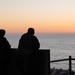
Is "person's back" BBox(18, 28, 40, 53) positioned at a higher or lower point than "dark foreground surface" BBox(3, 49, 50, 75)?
higher

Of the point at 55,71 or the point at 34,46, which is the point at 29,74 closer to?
the point at 34,46

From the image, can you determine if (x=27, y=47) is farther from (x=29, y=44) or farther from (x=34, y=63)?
(x=34, y=63)

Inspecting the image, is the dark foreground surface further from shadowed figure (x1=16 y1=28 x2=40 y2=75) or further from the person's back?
the person's back

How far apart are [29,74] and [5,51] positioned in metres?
1.09

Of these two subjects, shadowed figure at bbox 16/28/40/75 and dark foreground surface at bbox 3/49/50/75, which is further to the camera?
dark foreground surface at bbox 3/49/50/75

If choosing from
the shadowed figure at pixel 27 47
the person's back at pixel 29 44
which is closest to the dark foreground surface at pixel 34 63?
the shadowed figure at pixel 27 47

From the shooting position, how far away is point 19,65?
10977mm

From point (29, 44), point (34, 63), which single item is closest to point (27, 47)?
point (29, 44)

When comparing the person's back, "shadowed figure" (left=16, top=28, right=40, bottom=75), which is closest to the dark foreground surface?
"shadowed figure" (left=16, top=28, right=40, bottom=75)

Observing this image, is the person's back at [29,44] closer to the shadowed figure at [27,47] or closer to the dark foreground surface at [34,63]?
the shadowed figure at [27,47]

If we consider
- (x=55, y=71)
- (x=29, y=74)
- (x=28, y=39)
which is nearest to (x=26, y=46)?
(x=28, y=39)

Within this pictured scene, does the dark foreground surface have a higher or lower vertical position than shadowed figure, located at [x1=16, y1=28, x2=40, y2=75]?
lower

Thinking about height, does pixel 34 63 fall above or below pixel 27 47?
below

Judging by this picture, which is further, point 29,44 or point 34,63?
point 34,63
